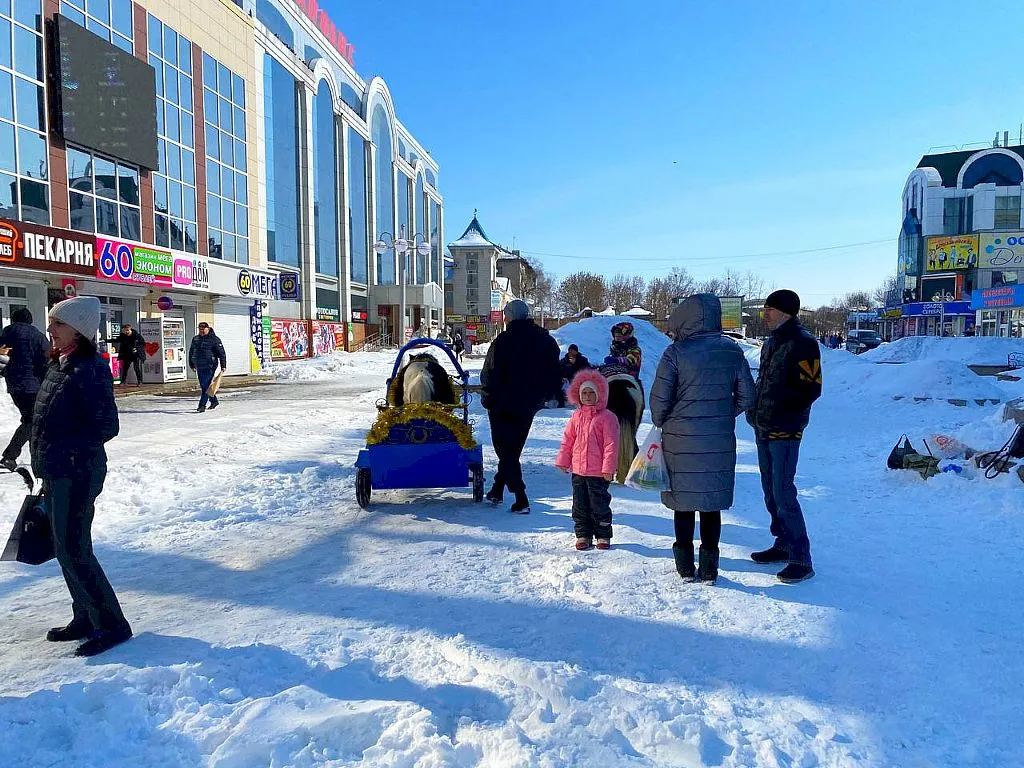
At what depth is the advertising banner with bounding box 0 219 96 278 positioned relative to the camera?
1477cm

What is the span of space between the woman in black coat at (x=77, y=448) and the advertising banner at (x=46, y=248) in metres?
14.4

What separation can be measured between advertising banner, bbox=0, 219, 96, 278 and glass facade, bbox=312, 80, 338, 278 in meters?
22.7

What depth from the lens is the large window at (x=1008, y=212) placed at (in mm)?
64125

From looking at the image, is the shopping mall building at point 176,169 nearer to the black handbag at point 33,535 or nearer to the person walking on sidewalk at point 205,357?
the person walking on sidewalk at point 205,357

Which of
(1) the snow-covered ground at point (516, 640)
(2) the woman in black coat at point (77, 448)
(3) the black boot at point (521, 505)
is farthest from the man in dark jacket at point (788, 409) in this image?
(2) the woman in black coat at point (77, 448)

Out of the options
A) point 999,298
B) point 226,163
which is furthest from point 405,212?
point 999,298

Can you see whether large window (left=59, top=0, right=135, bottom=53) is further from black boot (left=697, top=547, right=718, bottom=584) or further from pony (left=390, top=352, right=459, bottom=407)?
black boot (left=697, top=547, right=718, bottom=584)

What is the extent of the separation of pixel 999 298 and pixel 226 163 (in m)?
56.7

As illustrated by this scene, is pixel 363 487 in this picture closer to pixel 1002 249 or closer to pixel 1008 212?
pixel 1002 249

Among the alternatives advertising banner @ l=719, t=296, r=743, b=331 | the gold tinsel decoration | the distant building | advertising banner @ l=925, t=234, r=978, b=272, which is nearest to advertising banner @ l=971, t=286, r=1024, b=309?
the distant building

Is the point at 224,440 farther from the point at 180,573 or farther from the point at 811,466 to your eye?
the point at 811,466

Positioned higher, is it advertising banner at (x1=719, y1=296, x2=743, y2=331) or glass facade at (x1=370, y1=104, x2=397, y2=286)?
glass facade at (x1=370, y1=104, x2=397, y2=286)

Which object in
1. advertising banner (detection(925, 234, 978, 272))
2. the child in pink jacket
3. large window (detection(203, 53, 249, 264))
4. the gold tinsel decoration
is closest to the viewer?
the child in pink jacket

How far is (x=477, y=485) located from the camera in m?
6.29
